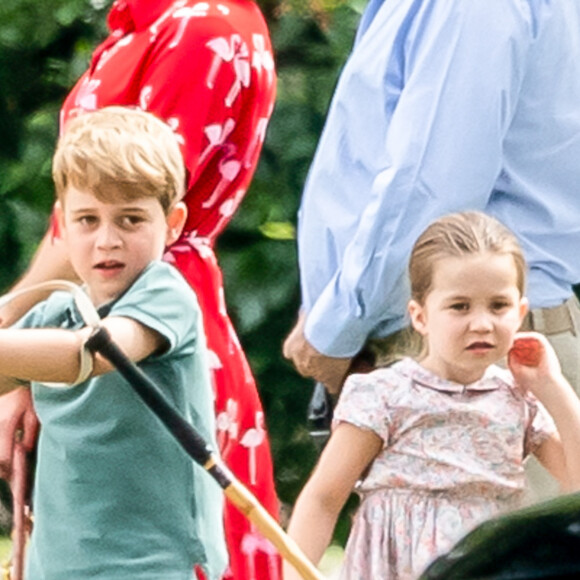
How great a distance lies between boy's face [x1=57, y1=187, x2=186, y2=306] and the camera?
4.47m

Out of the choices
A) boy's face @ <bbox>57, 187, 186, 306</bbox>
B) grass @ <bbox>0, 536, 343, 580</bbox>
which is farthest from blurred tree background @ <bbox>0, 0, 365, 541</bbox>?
boy's face @ <bbox>57, 187, 186, 306</bbox>

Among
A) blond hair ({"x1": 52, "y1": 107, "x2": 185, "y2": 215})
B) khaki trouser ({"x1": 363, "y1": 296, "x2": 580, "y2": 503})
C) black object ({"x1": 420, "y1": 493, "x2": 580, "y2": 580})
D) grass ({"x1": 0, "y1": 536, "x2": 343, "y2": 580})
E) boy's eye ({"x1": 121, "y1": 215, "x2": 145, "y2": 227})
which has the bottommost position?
grass ({"x1": 0, "y1": 536, "x2": 343, "y2": 580})

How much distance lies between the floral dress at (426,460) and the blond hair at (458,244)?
0.17 m

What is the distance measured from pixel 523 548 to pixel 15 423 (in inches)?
70.0

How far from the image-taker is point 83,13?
7594 mm

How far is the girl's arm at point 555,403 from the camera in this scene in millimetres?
4727

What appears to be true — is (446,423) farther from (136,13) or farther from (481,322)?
(136,13)

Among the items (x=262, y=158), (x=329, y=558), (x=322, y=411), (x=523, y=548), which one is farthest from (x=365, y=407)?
(x=329, y=558)

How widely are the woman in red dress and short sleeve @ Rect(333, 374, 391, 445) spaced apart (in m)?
0.41

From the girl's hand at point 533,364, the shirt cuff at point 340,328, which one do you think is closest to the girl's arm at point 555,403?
the girl's hand at point 533,364

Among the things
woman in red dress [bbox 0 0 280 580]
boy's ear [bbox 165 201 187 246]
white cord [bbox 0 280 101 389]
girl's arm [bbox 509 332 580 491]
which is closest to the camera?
white cord [bbox 0 280 101 389]

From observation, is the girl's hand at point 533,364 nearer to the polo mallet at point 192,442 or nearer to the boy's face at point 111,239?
the boy's face at point 111,239

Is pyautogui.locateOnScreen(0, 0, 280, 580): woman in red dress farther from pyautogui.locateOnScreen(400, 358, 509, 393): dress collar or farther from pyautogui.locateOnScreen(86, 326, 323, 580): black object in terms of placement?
pyautogui.locateOnScreen(86, 326, 323, 580): black object

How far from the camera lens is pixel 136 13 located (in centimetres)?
506
